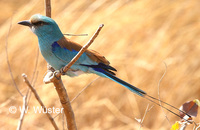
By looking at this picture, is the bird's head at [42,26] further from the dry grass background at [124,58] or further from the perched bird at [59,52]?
the dry grass background at [124,58]

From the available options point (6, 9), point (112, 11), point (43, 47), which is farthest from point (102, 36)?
point (43, 47)

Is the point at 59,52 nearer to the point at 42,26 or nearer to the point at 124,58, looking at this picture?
the point at 42,26

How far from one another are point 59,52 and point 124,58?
2705mm

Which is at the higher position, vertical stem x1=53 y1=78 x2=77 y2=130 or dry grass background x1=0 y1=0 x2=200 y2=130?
dry grass background x1=0 y1=0 x2=200 y2=130

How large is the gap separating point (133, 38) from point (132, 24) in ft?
0.67

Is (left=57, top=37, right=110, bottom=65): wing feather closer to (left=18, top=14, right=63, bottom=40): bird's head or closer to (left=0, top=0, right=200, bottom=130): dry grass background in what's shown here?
(left=18, top=14, right=63, bottom=40): bird's head

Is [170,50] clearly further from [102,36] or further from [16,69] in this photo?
[16,69]

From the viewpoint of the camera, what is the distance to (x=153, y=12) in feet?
16.2

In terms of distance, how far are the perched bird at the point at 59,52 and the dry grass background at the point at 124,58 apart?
7.97ft

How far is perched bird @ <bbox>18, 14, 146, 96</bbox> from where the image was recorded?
82.3 inches

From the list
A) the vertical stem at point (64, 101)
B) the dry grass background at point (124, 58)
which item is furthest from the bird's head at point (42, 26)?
the dry grass background at point (124, 58)

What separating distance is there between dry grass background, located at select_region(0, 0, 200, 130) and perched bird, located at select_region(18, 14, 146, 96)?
2.43 m

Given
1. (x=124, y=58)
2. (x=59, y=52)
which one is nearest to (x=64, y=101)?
(x=59, y=52)

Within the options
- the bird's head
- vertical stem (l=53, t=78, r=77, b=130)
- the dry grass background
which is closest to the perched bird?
the bird's head
